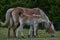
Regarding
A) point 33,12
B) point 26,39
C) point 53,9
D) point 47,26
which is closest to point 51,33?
point 47,26

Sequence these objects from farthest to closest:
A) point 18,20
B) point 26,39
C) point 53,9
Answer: point 53,9
point 18,20
point 26,39

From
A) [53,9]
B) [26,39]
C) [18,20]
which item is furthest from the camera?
[53,9]

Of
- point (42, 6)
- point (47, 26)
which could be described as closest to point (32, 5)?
point (42, 6)

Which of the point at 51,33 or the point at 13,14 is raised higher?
the point at 13,14

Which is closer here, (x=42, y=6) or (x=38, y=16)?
(x=38, y=16)

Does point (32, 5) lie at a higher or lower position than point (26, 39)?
higher

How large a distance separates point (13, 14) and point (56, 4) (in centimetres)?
1726

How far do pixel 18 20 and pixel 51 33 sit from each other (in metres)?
2.17

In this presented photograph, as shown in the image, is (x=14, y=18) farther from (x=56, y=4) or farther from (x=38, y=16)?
(x=56, y=4)

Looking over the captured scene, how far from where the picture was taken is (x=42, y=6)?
34062 mm

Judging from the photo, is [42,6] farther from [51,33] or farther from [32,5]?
[51,33]

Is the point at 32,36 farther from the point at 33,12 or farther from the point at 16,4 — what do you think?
the point at 16,4

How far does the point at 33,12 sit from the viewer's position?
17.0 meters

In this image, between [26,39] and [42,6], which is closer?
[26,39]
